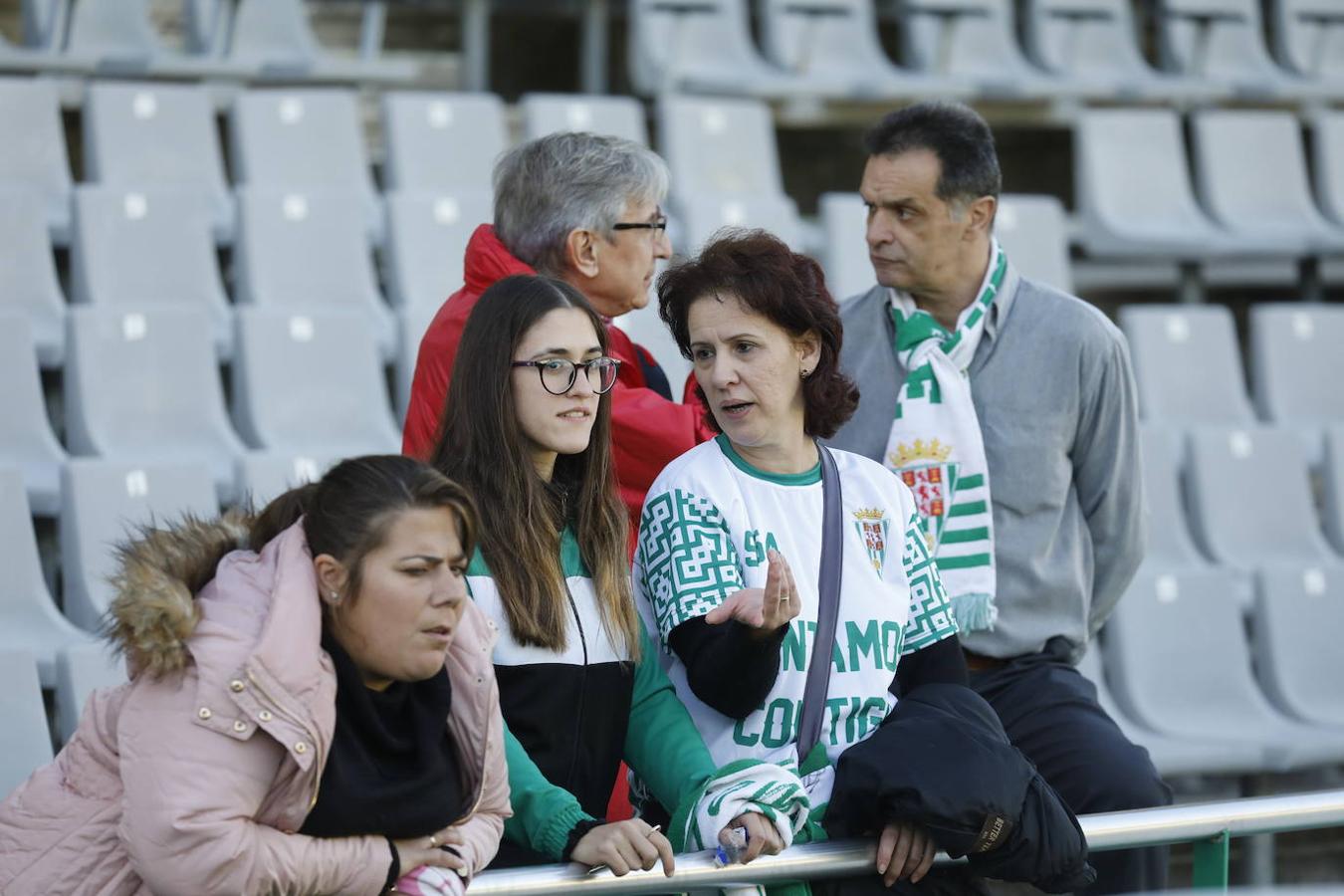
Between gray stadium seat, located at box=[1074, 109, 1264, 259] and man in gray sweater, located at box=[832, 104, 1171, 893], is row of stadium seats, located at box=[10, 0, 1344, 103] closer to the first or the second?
gray stadium seat, located at box=[1074, 109, 1264, 259]

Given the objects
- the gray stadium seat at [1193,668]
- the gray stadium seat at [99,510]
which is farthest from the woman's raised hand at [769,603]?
the gray stadium seat at [1193,668]

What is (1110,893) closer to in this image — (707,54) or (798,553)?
(798,553)

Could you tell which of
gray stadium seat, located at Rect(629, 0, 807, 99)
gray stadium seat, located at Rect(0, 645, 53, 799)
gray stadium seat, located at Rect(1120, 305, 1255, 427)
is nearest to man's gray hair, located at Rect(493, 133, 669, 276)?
gray stadium seat, located at Rect(0, 645, 53, 799)

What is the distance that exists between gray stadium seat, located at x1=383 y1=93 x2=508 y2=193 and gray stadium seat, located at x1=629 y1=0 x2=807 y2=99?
3.26 feet

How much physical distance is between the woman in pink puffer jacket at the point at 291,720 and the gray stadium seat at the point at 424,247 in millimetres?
2839

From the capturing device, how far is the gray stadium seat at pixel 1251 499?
185 inches

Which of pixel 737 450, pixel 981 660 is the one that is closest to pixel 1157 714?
pixel 981 660

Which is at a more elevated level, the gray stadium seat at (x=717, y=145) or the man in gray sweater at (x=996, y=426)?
the gray stadium seat at (x=717, y=145)

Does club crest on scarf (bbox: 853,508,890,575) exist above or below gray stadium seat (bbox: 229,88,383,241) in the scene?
below

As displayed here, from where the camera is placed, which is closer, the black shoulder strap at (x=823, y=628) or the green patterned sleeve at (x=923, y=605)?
the black shoulder strap at (x=823, y=628)

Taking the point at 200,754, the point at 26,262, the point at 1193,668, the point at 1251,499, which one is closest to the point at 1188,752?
the point at 1193,668

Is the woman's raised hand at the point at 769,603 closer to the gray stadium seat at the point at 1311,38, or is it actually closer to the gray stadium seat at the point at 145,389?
the gray stadium seat at the point at 145,389

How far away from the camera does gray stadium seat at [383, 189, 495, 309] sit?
15.4ft

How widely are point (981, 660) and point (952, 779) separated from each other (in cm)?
90
